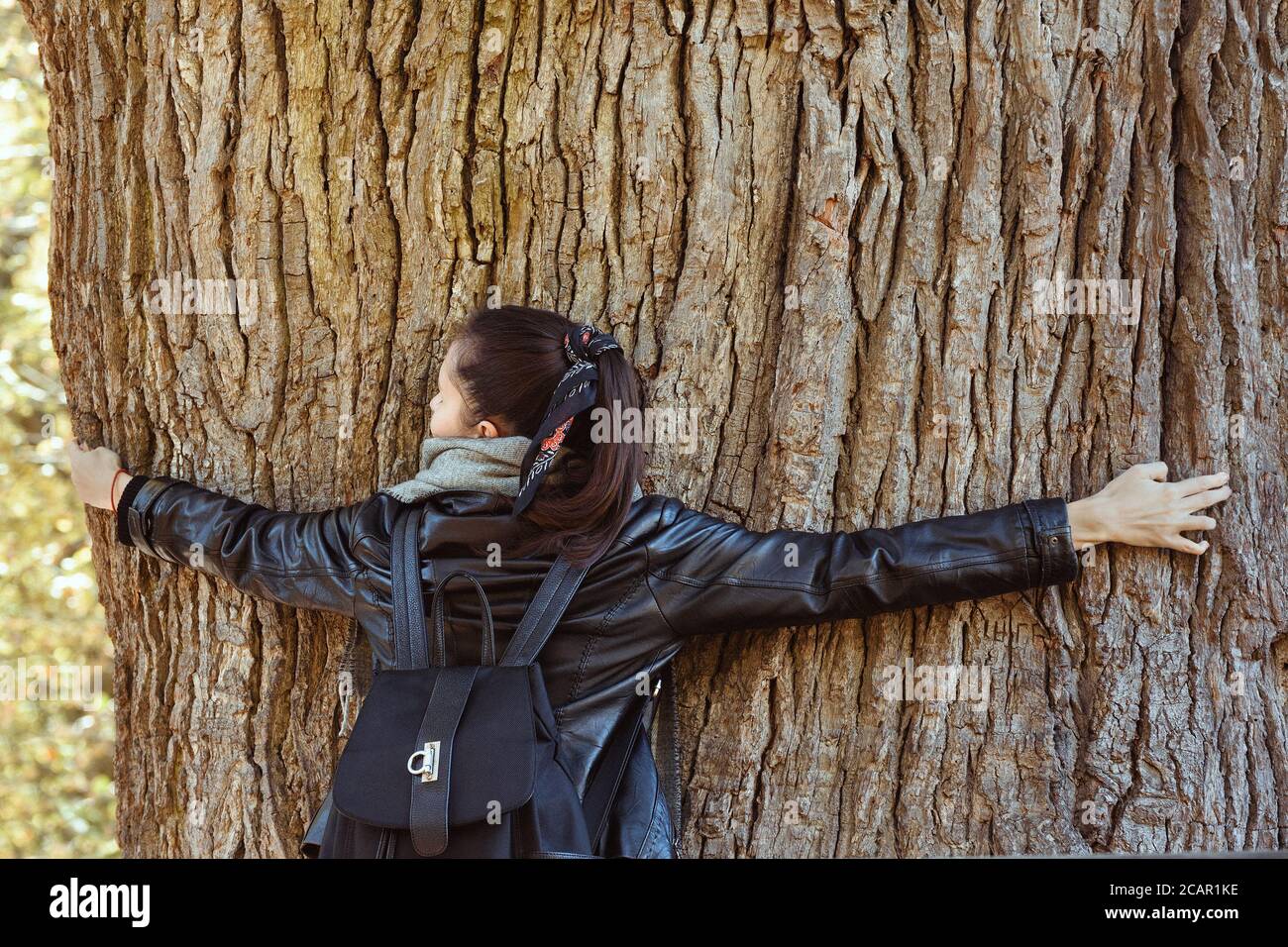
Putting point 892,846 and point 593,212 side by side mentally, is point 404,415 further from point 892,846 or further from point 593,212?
point 892,846

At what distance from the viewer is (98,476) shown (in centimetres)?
292

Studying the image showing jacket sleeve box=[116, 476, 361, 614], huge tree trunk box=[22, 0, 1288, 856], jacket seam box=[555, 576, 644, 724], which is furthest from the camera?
huge tree trunk box=[22, 0, 1288, 856]

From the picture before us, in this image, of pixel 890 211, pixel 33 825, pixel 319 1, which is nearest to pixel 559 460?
pixel 890 211

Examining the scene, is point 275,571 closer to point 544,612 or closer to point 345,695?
point 345,695

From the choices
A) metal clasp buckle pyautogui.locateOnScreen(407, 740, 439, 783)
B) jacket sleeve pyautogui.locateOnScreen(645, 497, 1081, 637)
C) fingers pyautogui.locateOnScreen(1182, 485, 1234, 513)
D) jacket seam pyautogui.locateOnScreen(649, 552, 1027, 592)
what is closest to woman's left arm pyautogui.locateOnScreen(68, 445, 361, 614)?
metal clasp buckle pyautogui.locateOnScreen(407, 740, 439, 783)

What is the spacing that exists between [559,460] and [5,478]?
22.8 ft

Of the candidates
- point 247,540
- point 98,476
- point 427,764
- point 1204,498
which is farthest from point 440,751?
point 1204,498

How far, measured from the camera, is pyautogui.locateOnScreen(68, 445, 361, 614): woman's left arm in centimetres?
253

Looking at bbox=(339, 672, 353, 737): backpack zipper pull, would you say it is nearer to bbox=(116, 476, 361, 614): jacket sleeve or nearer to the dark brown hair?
bbox=(116, 476, 361, 614): jacket sleeve

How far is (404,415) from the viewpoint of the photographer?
9.30 ft

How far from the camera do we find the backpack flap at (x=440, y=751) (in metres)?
2.10

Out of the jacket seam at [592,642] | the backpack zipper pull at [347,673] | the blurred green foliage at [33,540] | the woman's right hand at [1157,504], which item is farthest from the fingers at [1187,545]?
the blurred green foliage at [33,540]

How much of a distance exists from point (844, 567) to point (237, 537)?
4.72 feet

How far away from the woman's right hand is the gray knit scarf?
1114mm
